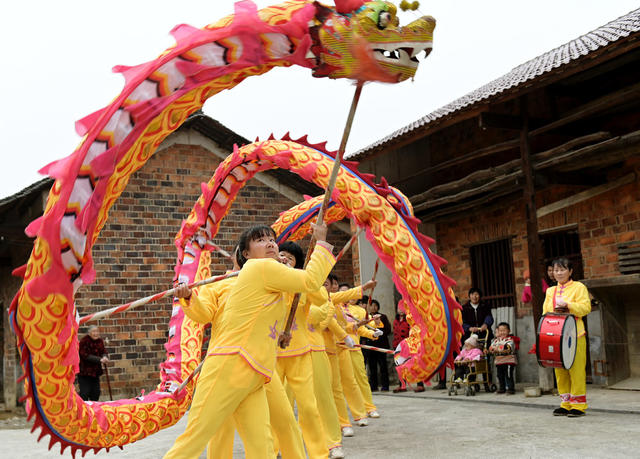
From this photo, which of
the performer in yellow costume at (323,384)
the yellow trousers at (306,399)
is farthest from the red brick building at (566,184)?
the yellow trousers at (306,399)

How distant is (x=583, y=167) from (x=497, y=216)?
2.44 meters

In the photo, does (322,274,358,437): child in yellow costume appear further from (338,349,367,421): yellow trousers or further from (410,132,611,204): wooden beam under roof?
(410,132,611,204): wooden beam under roof

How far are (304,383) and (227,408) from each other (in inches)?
61.3

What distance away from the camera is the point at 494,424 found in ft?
22.8

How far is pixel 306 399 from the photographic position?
5035mm

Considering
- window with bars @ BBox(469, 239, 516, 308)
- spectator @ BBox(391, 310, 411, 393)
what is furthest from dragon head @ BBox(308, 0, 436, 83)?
spectator @ BBox(391, 310, 411, 393)

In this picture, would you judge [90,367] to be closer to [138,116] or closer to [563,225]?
[563,225]

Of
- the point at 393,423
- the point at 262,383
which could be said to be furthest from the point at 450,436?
the point at 262,383

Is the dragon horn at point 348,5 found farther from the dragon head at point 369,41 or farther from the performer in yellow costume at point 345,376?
the performer in yellow costume at point 345,376

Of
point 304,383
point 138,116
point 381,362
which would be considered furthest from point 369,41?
point 381,362

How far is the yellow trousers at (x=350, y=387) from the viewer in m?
7.33

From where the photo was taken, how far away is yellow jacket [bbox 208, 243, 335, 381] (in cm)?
374

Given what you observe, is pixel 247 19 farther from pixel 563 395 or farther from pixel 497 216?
pixel 497 216

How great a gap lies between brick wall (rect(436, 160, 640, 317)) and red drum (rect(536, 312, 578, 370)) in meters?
2.56
